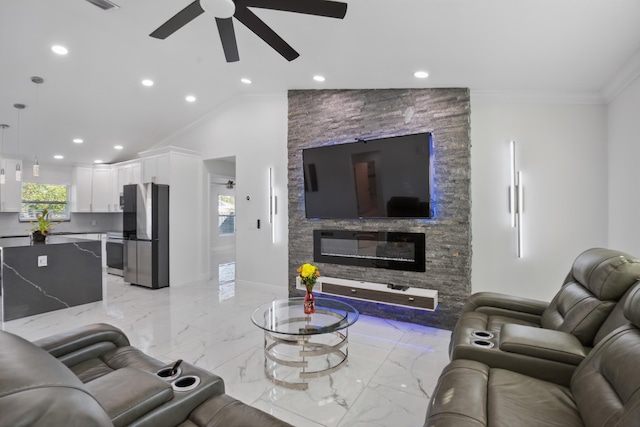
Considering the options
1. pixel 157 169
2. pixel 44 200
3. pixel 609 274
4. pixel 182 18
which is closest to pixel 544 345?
pixel 609 274

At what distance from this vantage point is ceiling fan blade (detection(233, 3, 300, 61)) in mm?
2281

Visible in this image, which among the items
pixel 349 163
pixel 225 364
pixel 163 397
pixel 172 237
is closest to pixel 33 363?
pixel 163 397

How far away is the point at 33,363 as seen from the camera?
75 centimetres

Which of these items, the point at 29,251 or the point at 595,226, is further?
the point at 29,251

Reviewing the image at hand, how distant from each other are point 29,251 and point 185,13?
13.0 ft

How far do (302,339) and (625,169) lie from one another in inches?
137

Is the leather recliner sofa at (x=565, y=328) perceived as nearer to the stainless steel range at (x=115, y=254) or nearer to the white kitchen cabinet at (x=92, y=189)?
the stainless steel range at (x=115, y=254)

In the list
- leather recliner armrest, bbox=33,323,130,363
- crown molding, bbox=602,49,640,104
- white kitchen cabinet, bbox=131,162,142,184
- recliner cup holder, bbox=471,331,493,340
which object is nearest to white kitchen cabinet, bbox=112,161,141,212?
white kitchen cabinet, bbox=131,162,142,184

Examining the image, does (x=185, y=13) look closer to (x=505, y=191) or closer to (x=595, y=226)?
(x=505, y=191)

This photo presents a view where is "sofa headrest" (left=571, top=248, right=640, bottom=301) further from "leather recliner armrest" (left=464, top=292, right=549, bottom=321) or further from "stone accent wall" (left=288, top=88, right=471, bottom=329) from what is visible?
"stone accent wall" (left=288, top=88, right=471, bottom=329)

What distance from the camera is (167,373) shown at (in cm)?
154

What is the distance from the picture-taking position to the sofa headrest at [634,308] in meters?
1.43

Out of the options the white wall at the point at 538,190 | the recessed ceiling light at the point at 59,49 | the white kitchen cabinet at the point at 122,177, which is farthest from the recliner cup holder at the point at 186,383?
the white kitchen cabinet at the point at 122,177

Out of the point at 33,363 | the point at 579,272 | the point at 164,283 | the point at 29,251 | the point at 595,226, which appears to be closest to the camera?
the point at 33,363
